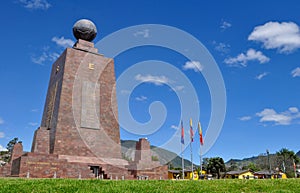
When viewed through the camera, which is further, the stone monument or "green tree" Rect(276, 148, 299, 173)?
"green tree" Rect(276, 148, 299, 173)

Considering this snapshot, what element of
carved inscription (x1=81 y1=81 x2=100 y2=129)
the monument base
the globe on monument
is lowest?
the monument base

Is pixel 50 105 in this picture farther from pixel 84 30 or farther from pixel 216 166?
pixel 216 166

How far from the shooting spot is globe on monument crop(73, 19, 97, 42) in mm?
24969

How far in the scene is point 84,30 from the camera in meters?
25.0

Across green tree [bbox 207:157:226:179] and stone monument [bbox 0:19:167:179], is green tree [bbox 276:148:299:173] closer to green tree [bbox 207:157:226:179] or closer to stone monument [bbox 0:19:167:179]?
green tree [bbox 207:157:226:179]

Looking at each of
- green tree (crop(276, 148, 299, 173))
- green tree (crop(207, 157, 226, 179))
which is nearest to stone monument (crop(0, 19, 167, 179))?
green tree (crop(207, 157, 226, 179))

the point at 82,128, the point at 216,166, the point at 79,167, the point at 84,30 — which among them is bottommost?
the point at 79,167

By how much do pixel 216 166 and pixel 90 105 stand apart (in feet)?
133

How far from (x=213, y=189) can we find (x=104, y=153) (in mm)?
14009

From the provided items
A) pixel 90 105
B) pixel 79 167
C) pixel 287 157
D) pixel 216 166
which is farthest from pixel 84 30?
pixel 287 157

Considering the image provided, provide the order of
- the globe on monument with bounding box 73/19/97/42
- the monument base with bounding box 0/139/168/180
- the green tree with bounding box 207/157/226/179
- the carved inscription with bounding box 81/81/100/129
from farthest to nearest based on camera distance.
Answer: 1. the green tree with bounding box 207/157/226/179
2. the globe on monument with bounding box 73/19/97/42
3. the carved inscription with bounding box 81/81/100/129
4. the monument base with bounding box 0/139/168/180

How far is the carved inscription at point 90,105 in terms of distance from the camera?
Answer: 21750 mm

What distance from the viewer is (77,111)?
21562 millimetres

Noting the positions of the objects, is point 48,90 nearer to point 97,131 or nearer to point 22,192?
point 97,131
